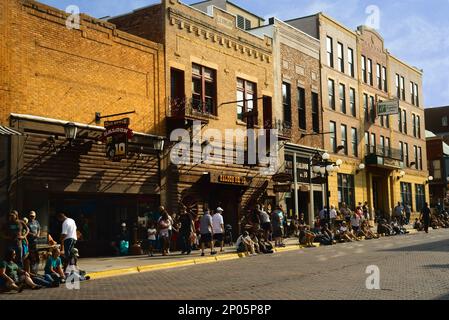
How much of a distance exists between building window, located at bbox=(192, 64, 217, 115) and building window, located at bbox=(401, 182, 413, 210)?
25.9 m

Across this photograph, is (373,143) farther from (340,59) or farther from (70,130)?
(70,130)

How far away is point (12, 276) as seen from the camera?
42.4ft

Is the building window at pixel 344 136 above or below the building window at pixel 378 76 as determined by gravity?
below

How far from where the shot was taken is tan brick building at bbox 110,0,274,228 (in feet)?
79.6

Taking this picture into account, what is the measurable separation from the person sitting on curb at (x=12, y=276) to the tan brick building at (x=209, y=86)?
10.8 m

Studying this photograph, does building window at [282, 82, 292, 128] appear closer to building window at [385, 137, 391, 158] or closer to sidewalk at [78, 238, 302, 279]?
sidewalk at [78, 238, 302, 279]

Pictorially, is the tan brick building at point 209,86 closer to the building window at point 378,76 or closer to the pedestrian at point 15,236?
the pedestrian at point 15,236

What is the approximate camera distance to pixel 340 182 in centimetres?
3778

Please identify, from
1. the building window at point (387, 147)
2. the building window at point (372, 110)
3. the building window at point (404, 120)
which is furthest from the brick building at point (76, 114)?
the building window at point (404, 120)

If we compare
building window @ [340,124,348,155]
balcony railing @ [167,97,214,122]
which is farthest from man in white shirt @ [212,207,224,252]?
building window @ [340,124,348,155]

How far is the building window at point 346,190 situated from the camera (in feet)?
123
